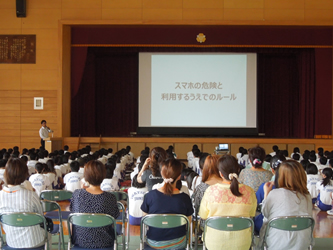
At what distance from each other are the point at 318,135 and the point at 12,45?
407 inches

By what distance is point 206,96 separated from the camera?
13.5m

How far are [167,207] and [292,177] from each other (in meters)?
0.99

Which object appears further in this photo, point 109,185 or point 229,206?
point 109,185

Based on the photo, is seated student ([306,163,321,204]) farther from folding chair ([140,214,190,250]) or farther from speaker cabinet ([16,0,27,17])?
speaker cabinet ([16,0,27,17])

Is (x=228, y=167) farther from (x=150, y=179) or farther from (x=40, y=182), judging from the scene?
(x=40, y=182)

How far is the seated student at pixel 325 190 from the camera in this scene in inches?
210

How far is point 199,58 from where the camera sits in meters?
13.6

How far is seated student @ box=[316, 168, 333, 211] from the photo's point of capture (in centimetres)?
534

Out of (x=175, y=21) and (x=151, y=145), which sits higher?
(x=175, y=21)

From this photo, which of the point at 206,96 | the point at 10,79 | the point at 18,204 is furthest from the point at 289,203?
the point at 10,79

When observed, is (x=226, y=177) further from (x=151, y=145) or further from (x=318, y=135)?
(x=318, y=135)

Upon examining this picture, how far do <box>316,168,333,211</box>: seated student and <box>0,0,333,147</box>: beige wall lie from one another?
8175 mm

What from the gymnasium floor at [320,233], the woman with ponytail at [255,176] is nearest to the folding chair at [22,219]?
the gymnasium floor at [320,233]

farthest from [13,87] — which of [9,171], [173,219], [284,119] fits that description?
[173,219]
